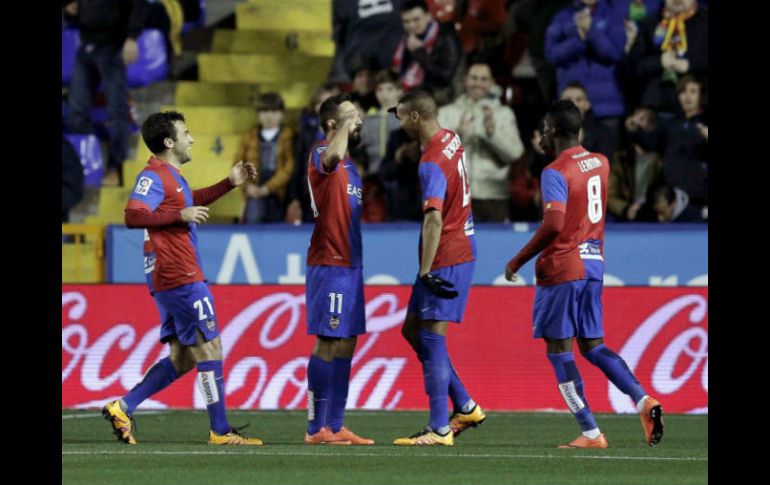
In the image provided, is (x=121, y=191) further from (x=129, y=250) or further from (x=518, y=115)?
(x=518, y=115)

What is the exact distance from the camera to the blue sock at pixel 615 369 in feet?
34.1

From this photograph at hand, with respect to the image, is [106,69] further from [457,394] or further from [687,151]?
[457,394]

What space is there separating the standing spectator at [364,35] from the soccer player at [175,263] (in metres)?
8.34

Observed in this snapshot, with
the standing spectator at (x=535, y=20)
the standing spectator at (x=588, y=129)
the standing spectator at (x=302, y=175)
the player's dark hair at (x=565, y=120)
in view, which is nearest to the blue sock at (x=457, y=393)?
the player's dark hair at (x=565, y=120)

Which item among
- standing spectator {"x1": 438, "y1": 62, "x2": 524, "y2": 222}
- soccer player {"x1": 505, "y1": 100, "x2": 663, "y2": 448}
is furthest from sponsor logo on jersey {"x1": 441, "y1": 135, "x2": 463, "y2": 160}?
standing spectator {"x1": 438, "y1": 62, "x2": 524, "y2": 222}

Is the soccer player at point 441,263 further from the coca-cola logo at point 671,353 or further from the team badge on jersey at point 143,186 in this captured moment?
the coca-cola logo at point 671,353

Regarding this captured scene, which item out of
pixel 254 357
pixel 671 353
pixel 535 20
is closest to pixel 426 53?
pixel 535 20

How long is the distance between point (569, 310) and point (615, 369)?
0.50 metres

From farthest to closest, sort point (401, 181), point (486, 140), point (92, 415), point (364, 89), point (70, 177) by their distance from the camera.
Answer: point (70, 177)
point (364, 89)
point (401, 181)
point (486, 140)
point (92, 415)

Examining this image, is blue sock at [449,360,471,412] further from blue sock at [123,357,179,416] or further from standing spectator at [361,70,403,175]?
standing spectator at [361,70,403,175]

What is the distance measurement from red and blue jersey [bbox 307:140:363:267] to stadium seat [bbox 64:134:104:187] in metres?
9.51

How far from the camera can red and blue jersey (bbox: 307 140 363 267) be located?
10664mm

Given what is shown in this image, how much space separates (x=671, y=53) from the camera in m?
17.6
